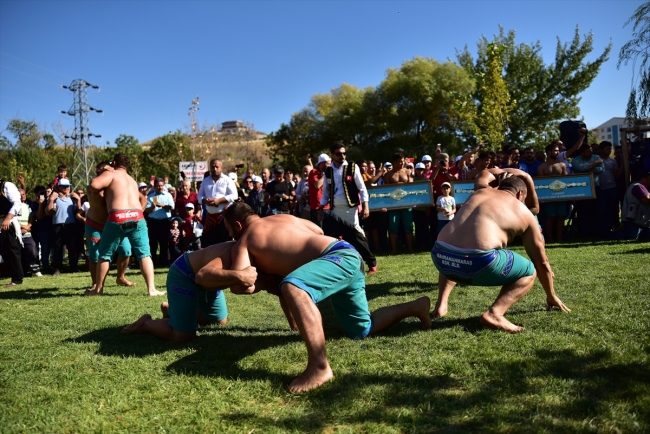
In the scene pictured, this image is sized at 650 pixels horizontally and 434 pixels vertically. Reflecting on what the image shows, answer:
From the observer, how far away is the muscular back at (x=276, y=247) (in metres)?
3.97

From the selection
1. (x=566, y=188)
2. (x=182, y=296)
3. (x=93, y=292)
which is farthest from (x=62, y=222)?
(x=566, y=188)

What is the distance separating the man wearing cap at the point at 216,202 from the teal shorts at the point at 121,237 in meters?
1.64

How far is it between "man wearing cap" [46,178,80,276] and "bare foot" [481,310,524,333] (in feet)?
32.3

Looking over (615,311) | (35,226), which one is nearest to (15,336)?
(615,311)

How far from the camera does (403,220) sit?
1106cm

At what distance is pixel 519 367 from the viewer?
3428 mm

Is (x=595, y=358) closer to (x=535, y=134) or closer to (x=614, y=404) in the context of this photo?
(x=614, y=404)

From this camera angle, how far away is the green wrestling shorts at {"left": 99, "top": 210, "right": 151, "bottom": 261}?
7.16m

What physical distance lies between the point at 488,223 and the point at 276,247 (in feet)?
6.02

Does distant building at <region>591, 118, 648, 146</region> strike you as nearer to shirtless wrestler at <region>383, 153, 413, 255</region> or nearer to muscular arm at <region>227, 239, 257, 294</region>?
shirtless wrestler at <region>383, 153, 413, 255</region>

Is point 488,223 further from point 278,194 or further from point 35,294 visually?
point 278,194

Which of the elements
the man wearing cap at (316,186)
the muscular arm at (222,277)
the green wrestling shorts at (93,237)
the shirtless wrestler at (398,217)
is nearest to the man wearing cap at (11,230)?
the green wrestling shorts at (93,237)

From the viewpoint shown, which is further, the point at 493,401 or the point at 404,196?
the point at 404,196

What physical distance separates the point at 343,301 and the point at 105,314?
311 cm
